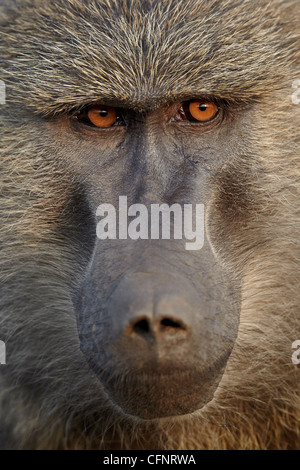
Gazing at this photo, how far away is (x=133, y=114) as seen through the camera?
3.43 meters

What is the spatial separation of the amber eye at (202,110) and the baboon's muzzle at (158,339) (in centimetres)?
85

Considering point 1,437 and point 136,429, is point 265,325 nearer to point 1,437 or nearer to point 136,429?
point 136,429

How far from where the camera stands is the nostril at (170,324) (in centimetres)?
263

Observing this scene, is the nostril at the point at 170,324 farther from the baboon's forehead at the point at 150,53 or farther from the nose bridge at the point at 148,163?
the baboon's forehead at the point at 150,53

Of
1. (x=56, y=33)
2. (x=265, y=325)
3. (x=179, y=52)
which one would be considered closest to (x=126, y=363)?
(x=265, y=325)

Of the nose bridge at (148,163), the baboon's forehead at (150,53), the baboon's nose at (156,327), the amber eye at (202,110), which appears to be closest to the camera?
the baboon's nose at (156,327)

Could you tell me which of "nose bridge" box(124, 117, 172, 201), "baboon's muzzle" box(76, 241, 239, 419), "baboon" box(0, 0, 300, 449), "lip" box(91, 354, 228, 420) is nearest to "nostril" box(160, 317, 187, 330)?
"baboon's muzzle" box(76, 241, 239, 419)

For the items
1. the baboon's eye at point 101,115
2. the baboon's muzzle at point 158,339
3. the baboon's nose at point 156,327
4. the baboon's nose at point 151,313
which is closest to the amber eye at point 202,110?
the baboon's eye at point 101,115

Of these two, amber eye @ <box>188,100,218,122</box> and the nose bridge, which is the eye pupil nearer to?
the nose bridge

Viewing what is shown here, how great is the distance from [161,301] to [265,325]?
1.11 metres

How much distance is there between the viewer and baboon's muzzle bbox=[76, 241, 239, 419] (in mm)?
2648

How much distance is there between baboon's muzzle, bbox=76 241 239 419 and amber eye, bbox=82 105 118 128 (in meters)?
0.85
